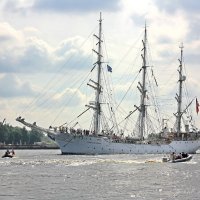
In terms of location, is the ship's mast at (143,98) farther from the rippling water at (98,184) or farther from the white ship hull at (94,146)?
the rippling water at (98,184)

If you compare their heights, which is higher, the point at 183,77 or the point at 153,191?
the point at 183,77

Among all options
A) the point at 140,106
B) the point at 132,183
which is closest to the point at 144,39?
the point at 140,106

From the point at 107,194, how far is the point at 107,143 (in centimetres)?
10397

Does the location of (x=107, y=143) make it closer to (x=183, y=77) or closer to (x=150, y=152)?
(x=150, y=152)

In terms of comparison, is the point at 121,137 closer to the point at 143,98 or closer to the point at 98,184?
the point at 143,98

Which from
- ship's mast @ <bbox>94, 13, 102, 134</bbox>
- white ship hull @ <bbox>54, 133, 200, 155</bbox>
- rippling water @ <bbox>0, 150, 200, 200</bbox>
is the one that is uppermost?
ship's mast @ <bbox>94, 13, 102, 134</bbox>

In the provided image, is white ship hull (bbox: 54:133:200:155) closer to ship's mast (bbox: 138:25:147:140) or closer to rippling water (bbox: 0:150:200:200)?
ship's mast (bbox: 138:25:147:140)

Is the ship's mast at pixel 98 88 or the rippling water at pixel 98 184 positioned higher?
the ship's mast at pixel 98 88

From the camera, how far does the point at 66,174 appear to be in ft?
281

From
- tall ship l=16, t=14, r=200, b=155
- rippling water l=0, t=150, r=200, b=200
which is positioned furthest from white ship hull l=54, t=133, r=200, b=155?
rippling water l=0, t=150, r=200, b=200

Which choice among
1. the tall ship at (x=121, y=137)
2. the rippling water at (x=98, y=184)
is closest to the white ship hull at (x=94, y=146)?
the tall ship at (x=121, y=137)

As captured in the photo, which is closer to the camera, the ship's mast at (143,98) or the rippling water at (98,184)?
the rippling water at (98,184)

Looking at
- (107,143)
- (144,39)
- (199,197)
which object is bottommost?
(199,197)

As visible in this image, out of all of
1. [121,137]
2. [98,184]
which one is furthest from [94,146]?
[98,184]
